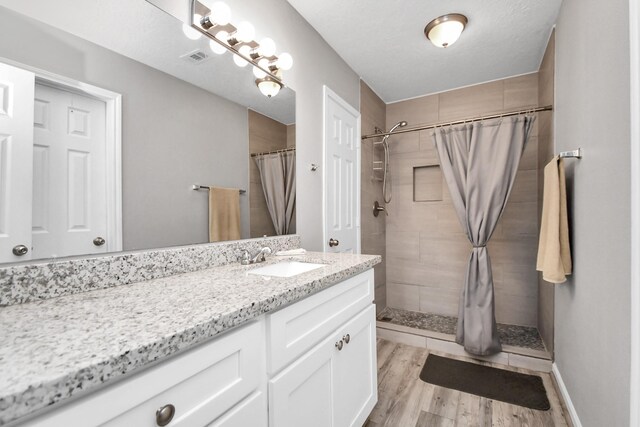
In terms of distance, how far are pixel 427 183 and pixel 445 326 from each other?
4.51 ft

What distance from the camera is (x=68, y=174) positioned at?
0.86 m

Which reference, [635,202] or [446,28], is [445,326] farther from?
[446,28]

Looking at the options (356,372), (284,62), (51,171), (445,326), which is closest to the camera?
(51,171)

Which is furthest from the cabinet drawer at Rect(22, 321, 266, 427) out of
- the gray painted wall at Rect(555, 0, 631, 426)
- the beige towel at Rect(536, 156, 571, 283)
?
the beige towel at Rect(536, 156, 571, 283)

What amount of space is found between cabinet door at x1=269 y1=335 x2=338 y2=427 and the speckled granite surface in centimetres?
58

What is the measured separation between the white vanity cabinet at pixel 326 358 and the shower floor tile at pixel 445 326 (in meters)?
1.31

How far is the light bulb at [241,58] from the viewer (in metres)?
1.44

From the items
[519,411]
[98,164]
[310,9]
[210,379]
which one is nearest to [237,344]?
[210,379]

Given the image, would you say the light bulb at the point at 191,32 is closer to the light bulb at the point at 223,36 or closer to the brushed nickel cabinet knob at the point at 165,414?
the light bulb at the point at 223,36

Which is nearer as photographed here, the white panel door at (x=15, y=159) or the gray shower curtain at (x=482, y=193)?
the white panel door at (x=15, y=159)

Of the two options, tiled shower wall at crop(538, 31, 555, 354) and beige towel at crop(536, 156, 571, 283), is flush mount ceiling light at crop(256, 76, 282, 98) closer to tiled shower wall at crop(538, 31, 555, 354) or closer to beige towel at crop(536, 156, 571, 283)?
beige towel at crop(536, 156, 571, 283)

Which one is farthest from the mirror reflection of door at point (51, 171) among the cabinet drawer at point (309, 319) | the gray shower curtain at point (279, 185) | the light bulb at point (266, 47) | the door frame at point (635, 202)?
the door frame at point (635, 202)

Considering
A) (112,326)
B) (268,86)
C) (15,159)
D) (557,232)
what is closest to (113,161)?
(15,159)

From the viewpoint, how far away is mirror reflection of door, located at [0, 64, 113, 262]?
0.77 m
